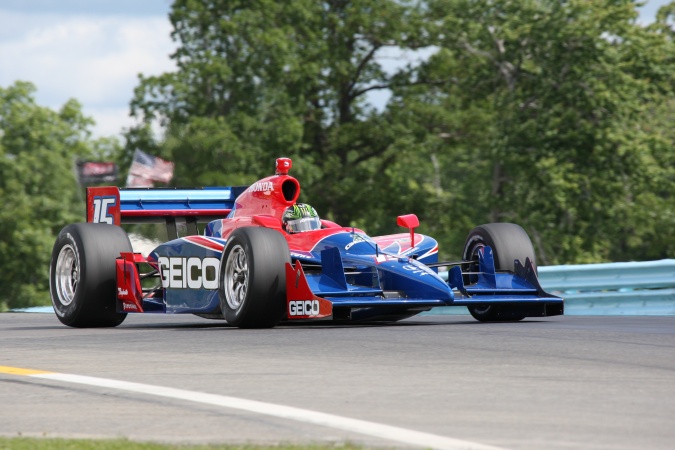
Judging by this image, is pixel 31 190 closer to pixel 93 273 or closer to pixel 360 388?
pixel 93 273

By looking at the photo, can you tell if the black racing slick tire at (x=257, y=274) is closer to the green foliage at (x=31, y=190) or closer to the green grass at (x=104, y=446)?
Answer: the green grass at (x=104, y=446)

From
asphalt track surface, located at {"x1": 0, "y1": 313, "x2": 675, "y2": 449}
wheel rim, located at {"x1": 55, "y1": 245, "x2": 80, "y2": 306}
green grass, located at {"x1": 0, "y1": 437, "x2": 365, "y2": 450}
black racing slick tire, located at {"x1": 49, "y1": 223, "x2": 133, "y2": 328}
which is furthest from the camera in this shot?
wheel rim, located at {"x1": 55, "y1": 245, "x2": 80, "y2": 306}

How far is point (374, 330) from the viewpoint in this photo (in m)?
11.2

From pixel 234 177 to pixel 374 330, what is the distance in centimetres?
2516

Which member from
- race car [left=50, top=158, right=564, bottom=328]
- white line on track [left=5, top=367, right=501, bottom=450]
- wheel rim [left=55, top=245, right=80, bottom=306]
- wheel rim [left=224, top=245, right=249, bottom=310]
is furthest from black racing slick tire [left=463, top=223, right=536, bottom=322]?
white line on track [left=5, top=367, right=501, bottom=450]

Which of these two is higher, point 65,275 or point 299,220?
point 299,220

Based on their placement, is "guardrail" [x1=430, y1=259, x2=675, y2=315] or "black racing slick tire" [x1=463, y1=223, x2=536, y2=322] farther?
"guardrail" [x1=430, y1=259, x2=675, y2=315]

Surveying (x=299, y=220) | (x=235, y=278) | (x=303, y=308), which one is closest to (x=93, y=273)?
(x=235, y=278)

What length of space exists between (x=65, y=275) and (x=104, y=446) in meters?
8.97

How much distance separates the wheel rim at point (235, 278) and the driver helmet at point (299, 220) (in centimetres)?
118

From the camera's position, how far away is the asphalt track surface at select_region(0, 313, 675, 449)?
5699 millimetres

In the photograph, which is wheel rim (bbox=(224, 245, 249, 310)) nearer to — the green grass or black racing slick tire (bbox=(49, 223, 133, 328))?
black racing slick tire (bbox=(49, 223, 133, 328))

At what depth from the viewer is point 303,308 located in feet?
37.2

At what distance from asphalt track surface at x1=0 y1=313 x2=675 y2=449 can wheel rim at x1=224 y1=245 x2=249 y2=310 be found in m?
1.11
